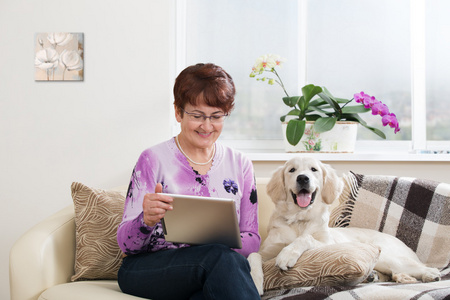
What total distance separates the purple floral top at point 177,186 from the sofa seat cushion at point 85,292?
0.15 m

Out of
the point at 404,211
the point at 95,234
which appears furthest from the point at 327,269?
the point at 95,234

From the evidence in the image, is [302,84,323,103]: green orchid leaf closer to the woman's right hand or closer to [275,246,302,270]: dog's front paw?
[275,246,302,270]: dog's front paw

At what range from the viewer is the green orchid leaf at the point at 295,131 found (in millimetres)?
2672

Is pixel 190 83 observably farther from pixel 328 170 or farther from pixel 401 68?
pixel 401 68

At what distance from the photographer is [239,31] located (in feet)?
9.77

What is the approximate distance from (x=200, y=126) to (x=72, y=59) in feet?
4.51

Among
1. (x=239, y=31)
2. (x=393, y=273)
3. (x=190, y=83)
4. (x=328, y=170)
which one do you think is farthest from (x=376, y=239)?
(x=239, y=31)

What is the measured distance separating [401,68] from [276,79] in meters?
0.78

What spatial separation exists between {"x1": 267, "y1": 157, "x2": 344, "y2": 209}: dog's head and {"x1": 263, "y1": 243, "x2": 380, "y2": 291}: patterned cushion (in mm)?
279

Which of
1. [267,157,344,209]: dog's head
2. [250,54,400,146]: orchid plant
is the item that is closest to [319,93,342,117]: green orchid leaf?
[250,54,400,146]: orchid plant

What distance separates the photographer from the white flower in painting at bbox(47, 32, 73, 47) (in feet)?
8.89

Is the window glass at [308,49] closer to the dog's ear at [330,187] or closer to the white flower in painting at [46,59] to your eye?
the white flower in painting at [46,59]

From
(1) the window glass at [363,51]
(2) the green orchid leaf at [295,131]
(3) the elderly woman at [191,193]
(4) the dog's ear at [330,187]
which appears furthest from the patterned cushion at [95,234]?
(1) the window glass at [363,51]

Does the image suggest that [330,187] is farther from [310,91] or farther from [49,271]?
[49,271]
